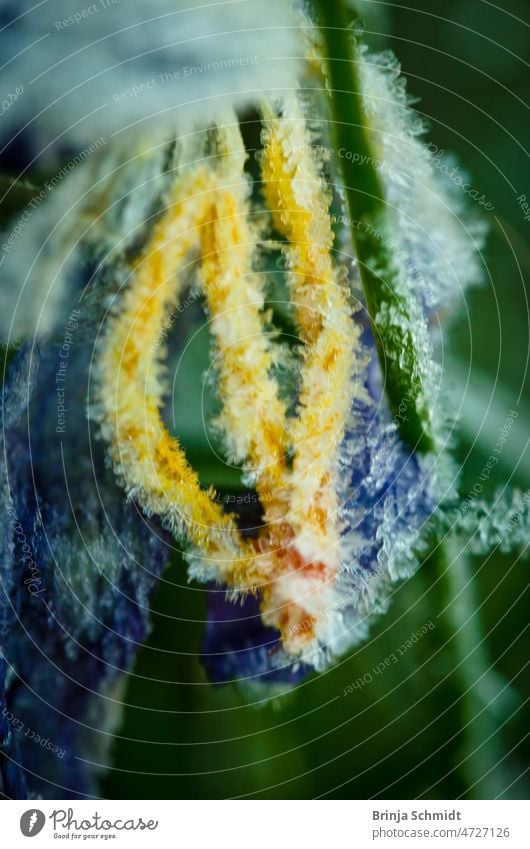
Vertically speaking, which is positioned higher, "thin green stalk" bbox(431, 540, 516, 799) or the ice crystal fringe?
the ice crystal fringe

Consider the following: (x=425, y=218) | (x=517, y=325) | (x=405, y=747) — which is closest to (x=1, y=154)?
(x=425, y=218)
